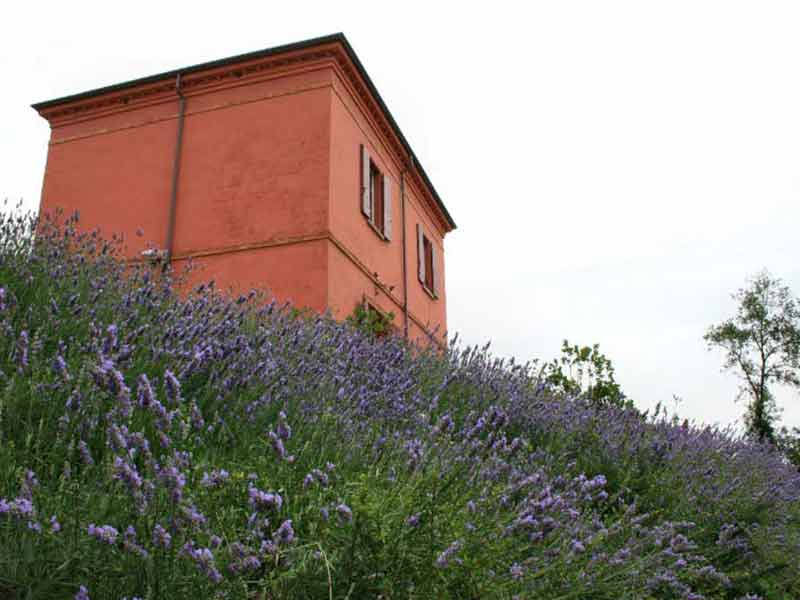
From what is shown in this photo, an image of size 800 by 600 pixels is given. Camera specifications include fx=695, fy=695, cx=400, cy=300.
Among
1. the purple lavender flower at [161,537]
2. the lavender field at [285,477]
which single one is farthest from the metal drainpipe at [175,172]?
the purple lavender flower at [161,537]

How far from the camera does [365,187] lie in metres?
11.5

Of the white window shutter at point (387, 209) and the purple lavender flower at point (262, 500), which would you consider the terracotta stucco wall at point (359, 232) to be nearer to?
the white window shutter at point (387, 209)

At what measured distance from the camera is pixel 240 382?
259 cm

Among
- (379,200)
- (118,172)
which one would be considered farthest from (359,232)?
(118,172)

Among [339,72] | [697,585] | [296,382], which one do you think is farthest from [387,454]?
[339,72]

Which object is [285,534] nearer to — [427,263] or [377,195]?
[377,195]

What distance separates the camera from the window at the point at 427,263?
47.7ft

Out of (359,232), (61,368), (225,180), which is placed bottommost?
(61,368)

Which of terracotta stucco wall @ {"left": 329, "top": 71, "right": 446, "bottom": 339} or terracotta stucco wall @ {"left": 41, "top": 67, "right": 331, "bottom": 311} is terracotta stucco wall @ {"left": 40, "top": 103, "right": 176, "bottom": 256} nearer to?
terracotta stucco wall @ {"left": 41, "top": 67, "right": 331, "bottom": 311}

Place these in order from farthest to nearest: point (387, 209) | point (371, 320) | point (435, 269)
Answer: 1. point (435, 269)
2. point (387, 209)
3. point (371, 320)

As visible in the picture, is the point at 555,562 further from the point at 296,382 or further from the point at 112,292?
the point at 112,292

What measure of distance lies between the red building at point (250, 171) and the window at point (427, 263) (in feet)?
5.86

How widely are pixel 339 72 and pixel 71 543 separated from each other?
10.4m

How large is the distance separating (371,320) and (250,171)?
3.29 meters
